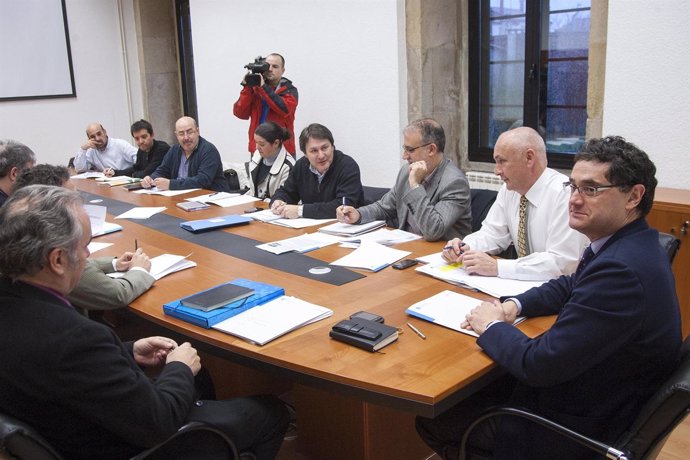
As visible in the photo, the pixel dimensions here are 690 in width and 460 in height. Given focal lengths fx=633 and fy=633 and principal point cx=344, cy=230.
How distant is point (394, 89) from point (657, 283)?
150 inches

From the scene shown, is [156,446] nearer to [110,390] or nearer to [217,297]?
[110,390]

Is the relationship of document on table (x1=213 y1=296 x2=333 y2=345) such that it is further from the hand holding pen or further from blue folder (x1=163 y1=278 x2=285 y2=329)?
the hand holding pen

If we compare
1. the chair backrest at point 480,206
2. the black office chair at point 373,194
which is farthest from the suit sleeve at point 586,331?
the black office chair at point 373,194

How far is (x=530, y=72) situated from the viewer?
459 cm

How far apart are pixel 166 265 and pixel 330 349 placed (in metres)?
1.11

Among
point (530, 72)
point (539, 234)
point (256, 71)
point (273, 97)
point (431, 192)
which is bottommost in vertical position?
point (539, 234)

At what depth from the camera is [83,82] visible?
318 inches

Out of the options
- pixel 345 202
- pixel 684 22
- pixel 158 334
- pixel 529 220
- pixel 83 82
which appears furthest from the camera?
pixel 83 82

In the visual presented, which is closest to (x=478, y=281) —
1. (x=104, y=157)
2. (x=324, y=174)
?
(x=324, y=174)

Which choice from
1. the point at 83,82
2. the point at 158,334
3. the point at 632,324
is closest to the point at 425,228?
the point at 158,334

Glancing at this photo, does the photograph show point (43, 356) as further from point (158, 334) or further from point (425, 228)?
point (425, 228)

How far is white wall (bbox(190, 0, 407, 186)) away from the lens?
5109mm

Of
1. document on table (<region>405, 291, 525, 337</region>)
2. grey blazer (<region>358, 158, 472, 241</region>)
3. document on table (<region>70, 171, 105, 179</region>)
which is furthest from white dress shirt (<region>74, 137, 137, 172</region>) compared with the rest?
document on table (<region>405, 291, 525, 337</region>)

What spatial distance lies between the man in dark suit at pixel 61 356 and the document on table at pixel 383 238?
4.90 feet
